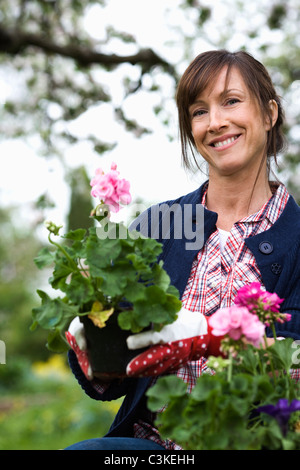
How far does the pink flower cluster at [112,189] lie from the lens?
1.42 m

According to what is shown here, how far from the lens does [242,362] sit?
4.04ft

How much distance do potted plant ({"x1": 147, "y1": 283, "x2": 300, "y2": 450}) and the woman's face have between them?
71 cm

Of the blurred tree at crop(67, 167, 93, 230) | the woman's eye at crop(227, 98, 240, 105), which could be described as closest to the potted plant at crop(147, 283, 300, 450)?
the woman's eye at crop(227, 98, 240, 105)

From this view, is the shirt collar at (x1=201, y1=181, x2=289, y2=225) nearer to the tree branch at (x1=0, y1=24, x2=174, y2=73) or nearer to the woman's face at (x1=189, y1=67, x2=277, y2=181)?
the woman's face at (x1=189, y1=67, x2=277, y2=181)

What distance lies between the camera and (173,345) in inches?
53.3

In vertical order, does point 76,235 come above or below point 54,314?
above

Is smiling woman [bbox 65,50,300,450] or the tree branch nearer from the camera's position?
smiling woman [bbox 65,50,300,450]

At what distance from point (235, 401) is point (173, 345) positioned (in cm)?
32

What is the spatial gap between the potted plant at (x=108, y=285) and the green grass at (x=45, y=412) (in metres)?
4.05

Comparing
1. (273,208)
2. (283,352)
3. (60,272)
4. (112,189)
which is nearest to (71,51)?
(273,208)

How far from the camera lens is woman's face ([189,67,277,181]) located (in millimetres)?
1834

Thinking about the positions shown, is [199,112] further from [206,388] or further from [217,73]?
[206,388]

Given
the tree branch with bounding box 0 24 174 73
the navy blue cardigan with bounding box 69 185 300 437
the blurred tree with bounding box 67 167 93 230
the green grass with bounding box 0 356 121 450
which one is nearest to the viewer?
the navy blue cardigan with bounding box 69 185 300 437

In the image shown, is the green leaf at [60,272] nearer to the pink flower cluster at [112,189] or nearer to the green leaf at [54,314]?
the green leaf at [54,314]
